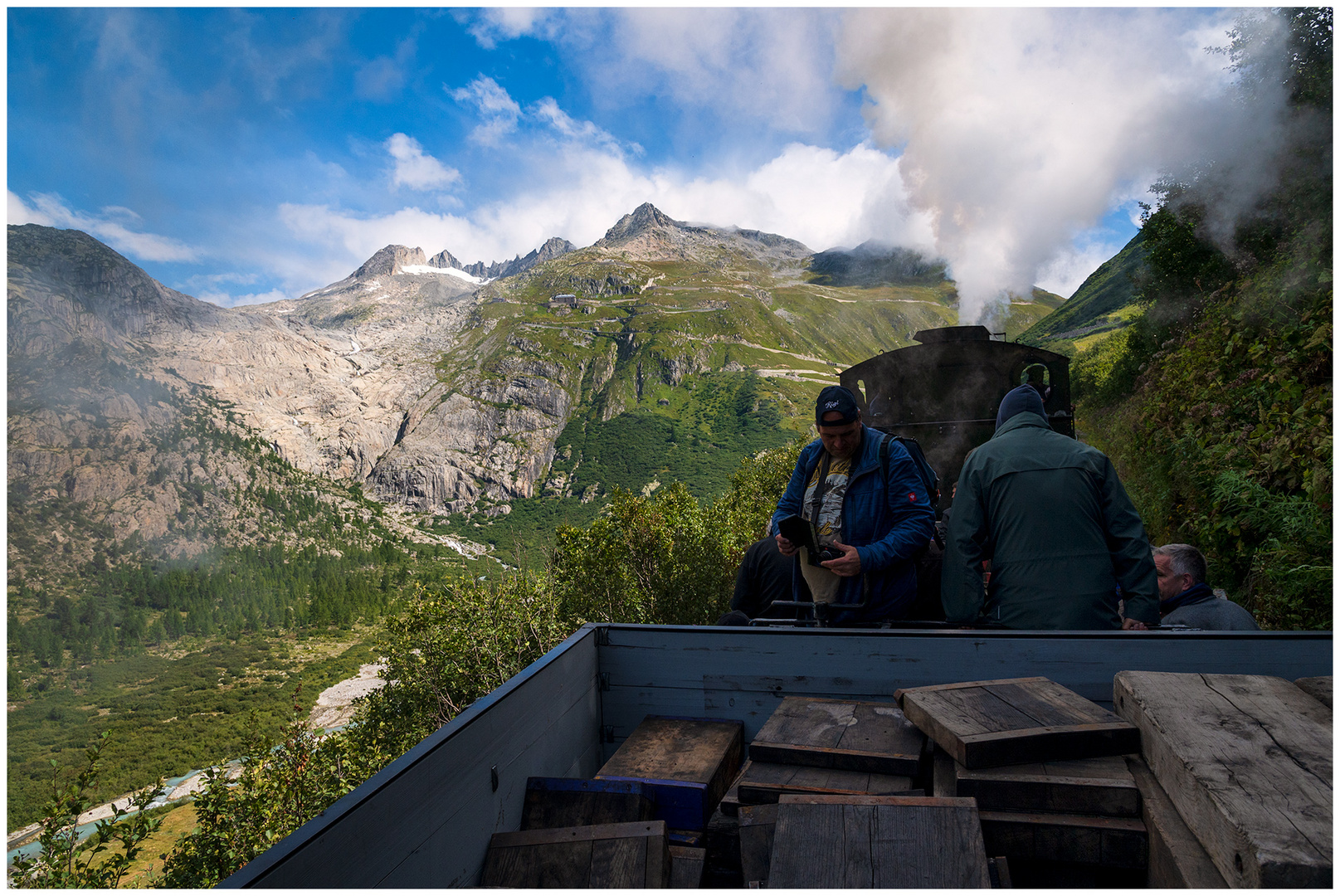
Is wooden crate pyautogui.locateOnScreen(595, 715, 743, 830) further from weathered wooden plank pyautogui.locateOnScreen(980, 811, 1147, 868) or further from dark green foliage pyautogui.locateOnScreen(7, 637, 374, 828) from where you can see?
dark green foliage pyautogui.locateOnScreen(7, 637, 374, 828)

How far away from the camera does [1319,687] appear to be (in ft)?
6.84

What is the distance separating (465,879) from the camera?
2094mm

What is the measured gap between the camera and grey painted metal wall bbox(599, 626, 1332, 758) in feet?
8.27

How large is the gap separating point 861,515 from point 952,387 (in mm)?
8299

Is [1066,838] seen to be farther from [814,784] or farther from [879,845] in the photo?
[814,784]

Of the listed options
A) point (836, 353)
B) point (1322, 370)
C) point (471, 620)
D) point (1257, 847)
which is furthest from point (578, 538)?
point (836, 353)

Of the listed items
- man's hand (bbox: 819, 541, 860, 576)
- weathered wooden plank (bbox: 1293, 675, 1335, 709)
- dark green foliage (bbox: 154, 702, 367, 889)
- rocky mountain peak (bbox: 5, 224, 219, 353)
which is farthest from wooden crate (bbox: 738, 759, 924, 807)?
rocky mountain peak (bbox: 5, 224, 219, 353)

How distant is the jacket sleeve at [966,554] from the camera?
3395 mm

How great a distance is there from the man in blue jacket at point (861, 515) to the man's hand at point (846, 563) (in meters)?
0.06

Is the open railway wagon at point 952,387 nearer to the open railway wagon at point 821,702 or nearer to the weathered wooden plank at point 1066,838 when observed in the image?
the open railway wagon at point 821,702

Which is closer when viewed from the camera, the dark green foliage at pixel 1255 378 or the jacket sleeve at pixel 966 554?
the jacket sleeve at pixel 966 554

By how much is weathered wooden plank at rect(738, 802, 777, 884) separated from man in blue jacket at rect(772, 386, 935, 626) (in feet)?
5.05

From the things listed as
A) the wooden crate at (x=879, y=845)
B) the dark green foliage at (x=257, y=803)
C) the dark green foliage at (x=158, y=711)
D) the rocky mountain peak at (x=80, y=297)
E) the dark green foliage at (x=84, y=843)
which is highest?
the rocky mountain peak at (x=80, y=297)

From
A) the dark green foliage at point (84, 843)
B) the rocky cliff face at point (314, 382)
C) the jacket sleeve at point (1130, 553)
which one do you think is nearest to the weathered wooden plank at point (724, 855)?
the jacket sleeve at point (1130, 553)
